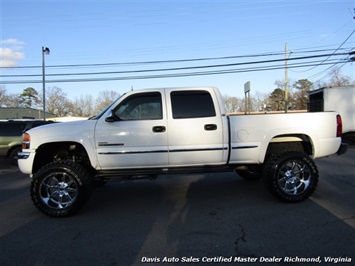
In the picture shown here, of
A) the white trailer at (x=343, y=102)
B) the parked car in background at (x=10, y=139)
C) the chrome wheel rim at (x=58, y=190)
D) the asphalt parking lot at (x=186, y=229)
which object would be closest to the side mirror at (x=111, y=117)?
the chrome wheel rim at (x=58, y=190)

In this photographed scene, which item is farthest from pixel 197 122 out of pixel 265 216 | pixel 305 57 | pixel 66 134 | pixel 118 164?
pixel 305 57

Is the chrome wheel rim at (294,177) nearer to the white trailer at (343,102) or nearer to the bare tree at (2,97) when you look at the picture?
the white trailer at (343,102)

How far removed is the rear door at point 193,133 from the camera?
5605 mm

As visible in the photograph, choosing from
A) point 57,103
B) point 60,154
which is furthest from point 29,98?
point 60,154

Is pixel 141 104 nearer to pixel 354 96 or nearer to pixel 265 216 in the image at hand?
pixel 265 216

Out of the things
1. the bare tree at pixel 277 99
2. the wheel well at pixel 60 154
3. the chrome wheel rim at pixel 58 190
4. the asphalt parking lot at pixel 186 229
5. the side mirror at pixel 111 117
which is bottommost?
the asphalt parking lot at pixel 186 229

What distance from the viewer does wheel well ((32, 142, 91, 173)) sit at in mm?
5730

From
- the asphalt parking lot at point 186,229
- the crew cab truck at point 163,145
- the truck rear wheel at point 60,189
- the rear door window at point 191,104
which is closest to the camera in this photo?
the asphalt parking lot at point 186,229

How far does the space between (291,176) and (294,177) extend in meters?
0.06

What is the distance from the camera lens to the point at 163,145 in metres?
5.60

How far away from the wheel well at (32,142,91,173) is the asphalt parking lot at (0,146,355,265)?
0.87m

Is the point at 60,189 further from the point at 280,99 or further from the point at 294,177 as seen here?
the point at 280,99

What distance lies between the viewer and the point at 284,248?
3811 mm

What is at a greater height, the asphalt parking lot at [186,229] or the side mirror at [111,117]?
the side mirror at [111,117]
